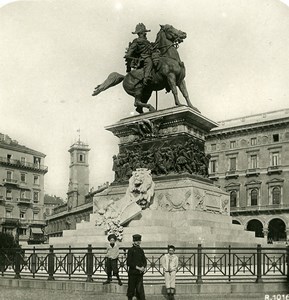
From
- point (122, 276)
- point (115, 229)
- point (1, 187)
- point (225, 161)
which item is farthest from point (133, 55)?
point (1, 187)

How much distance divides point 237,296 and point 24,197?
62188 millimetres

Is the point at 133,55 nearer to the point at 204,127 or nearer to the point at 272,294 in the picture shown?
the point at 204,127

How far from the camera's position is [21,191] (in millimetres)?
71438

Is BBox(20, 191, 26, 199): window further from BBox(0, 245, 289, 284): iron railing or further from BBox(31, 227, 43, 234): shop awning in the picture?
BBox(0, 245, 289, 284): iron railing

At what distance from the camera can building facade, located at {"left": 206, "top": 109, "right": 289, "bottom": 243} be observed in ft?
182

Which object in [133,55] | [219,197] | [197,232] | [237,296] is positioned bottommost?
[237,296]

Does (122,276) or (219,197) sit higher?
(219,197)

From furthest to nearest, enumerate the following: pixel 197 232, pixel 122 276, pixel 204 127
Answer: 1. pixel 204 127
2. pixel 197 232
3. pixel 122 276

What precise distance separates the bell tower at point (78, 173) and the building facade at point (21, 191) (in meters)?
36.6

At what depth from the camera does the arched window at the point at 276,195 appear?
182 ft

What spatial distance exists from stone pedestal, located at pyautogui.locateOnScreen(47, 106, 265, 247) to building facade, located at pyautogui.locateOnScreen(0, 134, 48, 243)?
4994 cm

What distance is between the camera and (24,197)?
71500 millimetres

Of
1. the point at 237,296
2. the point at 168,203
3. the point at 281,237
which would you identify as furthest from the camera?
the point at 281,237

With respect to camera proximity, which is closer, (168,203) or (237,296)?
(237,296)
